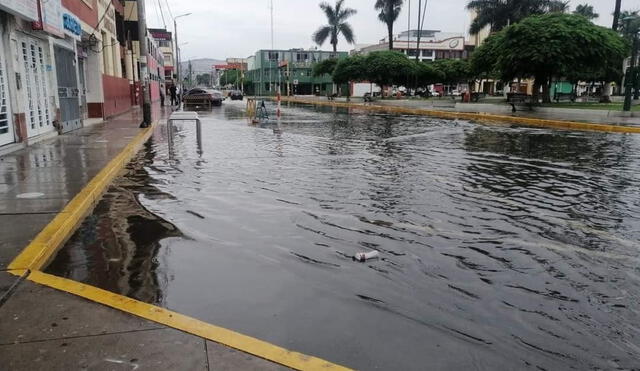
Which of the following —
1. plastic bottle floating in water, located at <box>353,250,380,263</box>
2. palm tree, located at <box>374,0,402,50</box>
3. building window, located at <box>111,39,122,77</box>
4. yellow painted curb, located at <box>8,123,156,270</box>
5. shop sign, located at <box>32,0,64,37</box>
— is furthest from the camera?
palm tree, located at <box>374,0,402,50</box>

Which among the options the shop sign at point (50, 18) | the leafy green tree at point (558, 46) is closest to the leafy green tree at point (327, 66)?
the leafy green tree at point (558, 46)

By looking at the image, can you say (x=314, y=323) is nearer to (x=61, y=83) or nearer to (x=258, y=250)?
(x=258, y=250)

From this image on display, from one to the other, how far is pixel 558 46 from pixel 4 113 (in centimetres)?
2770

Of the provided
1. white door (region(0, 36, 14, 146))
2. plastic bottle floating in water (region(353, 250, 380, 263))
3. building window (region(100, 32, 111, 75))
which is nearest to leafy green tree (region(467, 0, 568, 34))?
building window (region(100, 32, 111, 75))

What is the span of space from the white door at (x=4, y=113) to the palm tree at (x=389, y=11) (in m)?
56.4

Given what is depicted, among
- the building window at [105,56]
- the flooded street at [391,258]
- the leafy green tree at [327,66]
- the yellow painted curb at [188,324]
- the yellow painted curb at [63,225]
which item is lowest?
the flooded street at [391,258]

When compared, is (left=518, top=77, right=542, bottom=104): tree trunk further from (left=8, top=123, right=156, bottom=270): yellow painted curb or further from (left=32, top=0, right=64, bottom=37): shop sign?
(left=8, top=123, right=156, bottom=270): yellow painted curb

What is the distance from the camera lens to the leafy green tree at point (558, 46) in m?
30.5

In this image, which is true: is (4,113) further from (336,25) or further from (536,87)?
(336,25)

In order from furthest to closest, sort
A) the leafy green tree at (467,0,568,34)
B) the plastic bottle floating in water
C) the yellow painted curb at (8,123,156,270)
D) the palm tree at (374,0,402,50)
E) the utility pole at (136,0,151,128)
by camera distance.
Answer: the palm tree at (374,0,402,50) → the leafy green tree at (467,0,568,34) → the utility pole at (136,0,151,128) → the plastic bottle floating in water → the yellow painted curb at (8,123,156,270)

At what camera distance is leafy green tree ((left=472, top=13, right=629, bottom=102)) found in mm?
30516

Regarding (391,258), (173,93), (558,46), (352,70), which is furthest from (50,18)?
(352,70)

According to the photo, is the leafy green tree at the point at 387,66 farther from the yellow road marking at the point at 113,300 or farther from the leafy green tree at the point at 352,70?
the yellow road marking at the point at 113,300

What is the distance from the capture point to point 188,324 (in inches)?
152
